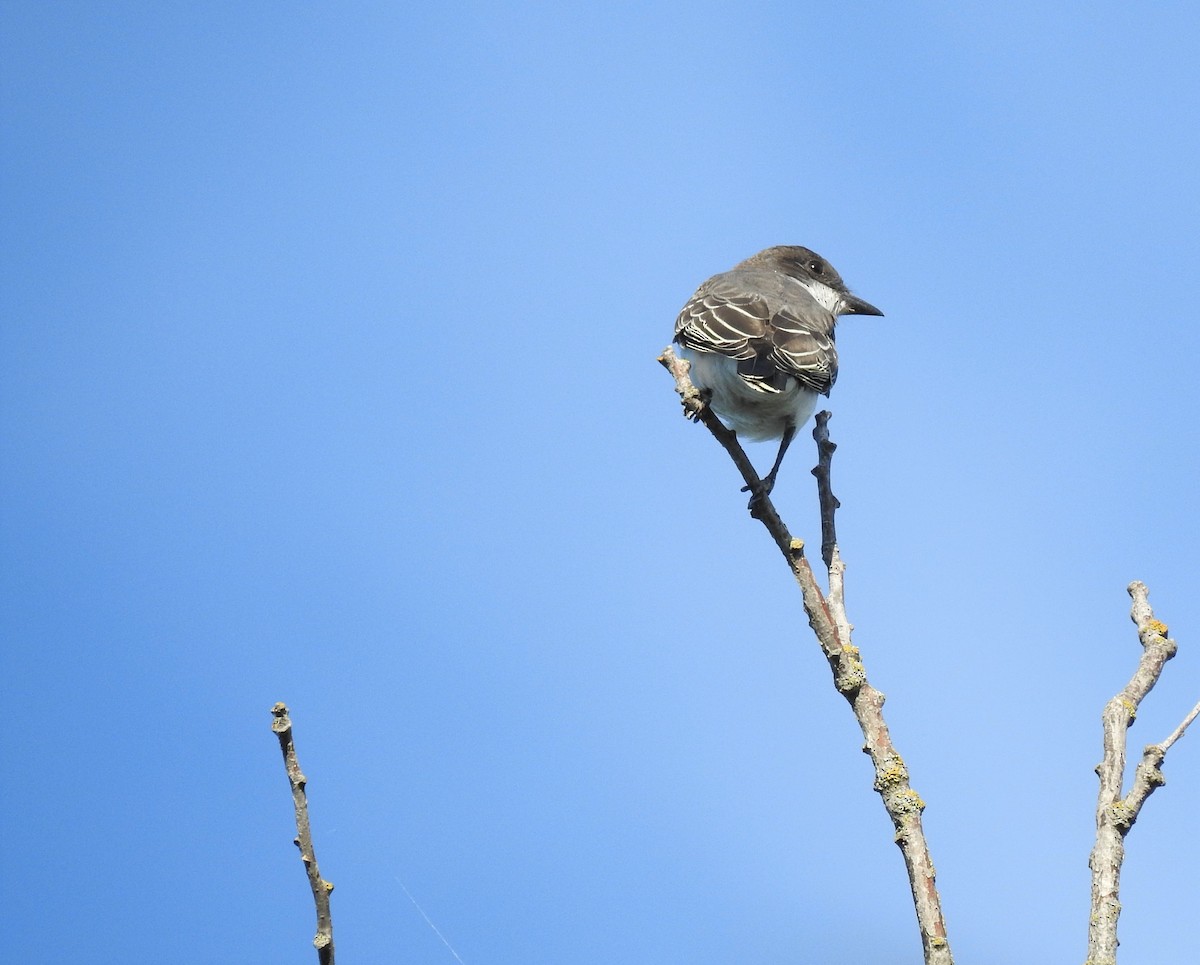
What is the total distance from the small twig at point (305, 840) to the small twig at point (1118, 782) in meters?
2.11

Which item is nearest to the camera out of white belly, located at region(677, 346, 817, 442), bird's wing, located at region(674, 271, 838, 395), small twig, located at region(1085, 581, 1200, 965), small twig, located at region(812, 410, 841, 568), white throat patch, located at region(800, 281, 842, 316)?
small twig, located at region(1085, 581, 1200, 965)

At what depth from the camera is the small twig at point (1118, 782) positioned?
3412 mm

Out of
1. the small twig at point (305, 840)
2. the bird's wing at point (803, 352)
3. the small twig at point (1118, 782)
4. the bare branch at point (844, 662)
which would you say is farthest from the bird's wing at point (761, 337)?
the small twig at point (305, 840)

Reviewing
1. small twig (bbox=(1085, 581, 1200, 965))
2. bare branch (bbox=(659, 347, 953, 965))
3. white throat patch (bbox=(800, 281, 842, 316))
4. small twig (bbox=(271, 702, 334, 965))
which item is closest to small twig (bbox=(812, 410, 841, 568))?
bare branch (bbox=(659, 347, 953, 965))

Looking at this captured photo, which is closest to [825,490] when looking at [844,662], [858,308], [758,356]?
[844,662]

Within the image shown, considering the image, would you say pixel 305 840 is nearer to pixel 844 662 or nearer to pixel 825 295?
pixel 844 662

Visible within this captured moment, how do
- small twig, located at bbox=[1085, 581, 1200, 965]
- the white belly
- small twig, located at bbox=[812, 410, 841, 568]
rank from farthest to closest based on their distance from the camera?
the white belly → small twig, located at bbox=[812, 410, 841, 568] → small twig, located at bbox=[1085, 581, 1200, 965]

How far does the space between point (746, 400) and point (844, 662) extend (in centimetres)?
398

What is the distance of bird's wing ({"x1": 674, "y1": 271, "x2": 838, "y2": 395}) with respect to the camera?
773 centimetres

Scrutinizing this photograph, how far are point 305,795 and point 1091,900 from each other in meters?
2.32

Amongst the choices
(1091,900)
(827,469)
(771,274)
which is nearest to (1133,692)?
(1091,900)

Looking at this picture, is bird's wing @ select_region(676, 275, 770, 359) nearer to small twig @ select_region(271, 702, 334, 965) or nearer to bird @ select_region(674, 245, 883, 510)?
bird @ select_region(674, 245, 883, 510)

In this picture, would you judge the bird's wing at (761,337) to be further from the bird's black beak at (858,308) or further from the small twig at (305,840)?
the small twig at (305,840)

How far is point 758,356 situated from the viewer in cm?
771
